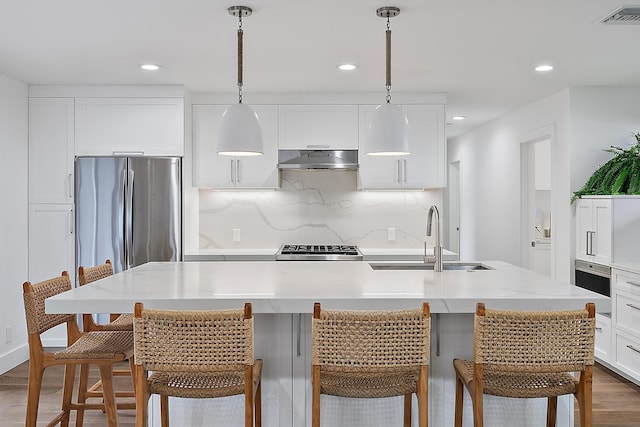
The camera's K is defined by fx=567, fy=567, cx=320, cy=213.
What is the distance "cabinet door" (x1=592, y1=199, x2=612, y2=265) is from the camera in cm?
447

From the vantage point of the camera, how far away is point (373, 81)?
189 inches

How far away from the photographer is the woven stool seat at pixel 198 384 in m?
2.18

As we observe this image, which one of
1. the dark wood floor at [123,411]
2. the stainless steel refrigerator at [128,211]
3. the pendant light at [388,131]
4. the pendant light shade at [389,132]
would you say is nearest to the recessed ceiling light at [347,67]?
the pendant light at [388,131]

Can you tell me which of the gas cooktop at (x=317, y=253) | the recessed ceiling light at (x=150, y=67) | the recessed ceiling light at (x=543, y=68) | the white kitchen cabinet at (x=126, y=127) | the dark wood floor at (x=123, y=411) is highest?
the recessed ceiling light at (x=150, y=67)

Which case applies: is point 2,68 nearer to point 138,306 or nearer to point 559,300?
point 138,306

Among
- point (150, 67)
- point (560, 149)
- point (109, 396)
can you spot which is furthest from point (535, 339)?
point (560, 149)

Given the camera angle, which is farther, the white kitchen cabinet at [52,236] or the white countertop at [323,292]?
the white kitchen cabinet at [52,236]

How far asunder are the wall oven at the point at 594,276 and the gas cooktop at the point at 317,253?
1921mm

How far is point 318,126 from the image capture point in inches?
209

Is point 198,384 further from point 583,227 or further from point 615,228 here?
point 583,227

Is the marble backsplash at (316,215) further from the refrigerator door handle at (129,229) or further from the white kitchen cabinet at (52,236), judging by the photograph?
the white kitchen cabinet at (52,236)

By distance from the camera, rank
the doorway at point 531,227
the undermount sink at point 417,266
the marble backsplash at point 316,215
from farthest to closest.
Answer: the doorway at point 531,227
the marble backsplash at point 316,215
the undermount sink at point 417,266

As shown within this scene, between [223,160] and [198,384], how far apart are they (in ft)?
10.9

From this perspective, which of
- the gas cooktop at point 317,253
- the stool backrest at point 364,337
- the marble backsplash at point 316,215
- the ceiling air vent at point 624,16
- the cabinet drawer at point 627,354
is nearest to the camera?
the stool backrest at point 364,337
